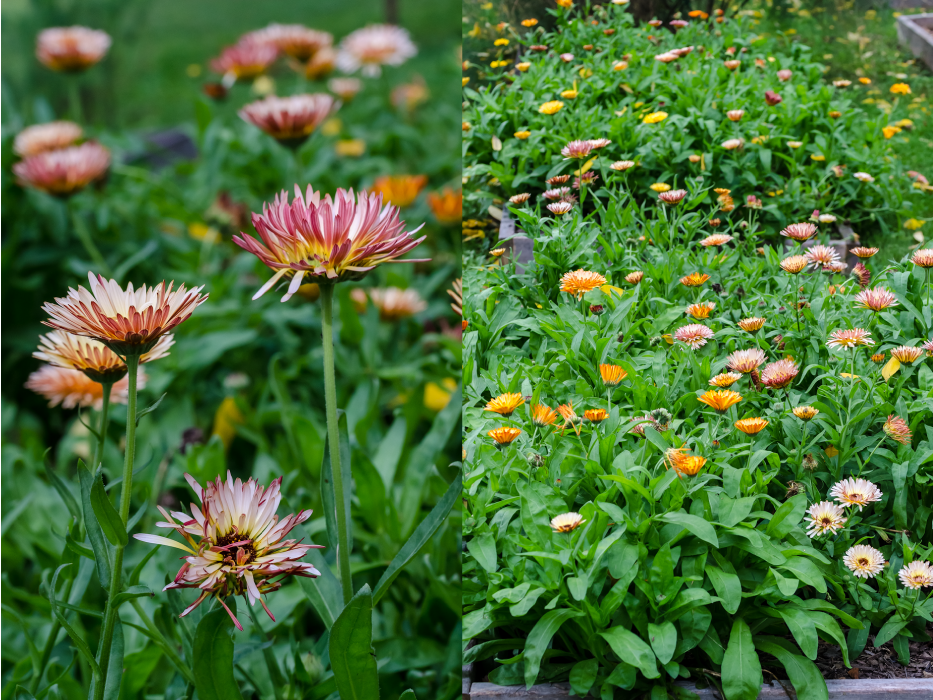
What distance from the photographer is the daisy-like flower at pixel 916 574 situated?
80 cm

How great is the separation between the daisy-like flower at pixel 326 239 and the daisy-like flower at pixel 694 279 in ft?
1.37

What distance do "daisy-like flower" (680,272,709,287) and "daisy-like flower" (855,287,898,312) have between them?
0.57 feet

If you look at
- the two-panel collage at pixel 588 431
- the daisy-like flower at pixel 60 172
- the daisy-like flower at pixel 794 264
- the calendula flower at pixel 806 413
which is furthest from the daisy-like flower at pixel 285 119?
the calendula flower at pixel 806 413

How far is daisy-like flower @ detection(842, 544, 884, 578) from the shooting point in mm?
809

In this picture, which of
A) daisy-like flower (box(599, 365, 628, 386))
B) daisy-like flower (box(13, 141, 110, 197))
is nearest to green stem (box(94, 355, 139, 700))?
daisy-like flower (box(599, 365, 628, 386))

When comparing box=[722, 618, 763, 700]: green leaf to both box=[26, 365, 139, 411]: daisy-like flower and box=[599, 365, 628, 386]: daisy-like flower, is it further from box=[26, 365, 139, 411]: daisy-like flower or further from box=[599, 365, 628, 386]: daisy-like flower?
box=[26, 365, 139, 411]: daisy-like flower

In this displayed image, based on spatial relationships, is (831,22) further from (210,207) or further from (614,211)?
(210,207)

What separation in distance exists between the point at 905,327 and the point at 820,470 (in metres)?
0.20

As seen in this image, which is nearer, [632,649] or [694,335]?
[632,649]

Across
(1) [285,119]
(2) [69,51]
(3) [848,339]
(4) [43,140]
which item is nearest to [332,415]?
(3) [848,339]

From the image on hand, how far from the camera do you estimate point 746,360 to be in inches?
34.3

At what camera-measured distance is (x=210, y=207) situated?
2031mm

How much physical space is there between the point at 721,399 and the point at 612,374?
121 millimetres

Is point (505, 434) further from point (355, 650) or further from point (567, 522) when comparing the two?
point (355, 650)
